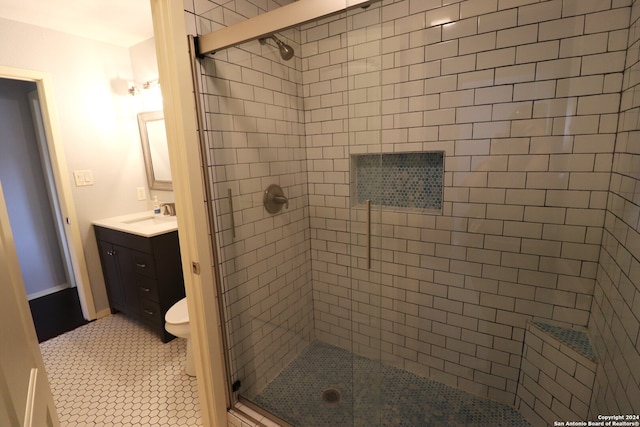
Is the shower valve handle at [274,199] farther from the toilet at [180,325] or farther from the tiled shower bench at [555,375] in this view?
the tiled shower bench at [555,375]

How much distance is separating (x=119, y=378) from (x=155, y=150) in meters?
1.89

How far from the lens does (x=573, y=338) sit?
142cm

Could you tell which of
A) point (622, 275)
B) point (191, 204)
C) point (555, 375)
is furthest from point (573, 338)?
point (191, 204)

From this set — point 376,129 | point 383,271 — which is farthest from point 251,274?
point 376,129

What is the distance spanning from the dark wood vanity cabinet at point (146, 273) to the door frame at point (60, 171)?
8.0 inches

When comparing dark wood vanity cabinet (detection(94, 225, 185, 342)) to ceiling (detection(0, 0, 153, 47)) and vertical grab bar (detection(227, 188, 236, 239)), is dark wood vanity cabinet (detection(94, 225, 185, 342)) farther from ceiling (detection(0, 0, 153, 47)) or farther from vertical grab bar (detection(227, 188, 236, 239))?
ceiling (detection(0, 0, 153, 47))

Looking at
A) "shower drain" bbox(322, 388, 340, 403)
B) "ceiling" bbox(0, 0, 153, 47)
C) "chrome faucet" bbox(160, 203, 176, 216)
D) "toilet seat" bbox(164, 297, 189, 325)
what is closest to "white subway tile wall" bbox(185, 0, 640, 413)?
"shower drain" bbox(322, 388, 340, 403)

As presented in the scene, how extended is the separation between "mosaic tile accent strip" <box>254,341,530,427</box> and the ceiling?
274cm

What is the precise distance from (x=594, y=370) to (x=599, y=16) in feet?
4.92

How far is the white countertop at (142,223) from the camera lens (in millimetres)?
2227

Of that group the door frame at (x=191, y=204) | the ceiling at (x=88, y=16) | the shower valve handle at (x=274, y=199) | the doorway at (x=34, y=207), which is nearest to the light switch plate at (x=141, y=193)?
the doorway at (x=34, y=207)

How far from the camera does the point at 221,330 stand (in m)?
1.55

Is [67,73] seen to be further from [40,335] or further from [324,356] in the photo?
[324,356]

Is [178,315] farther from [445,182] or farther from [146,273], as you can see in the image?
[445,182]
